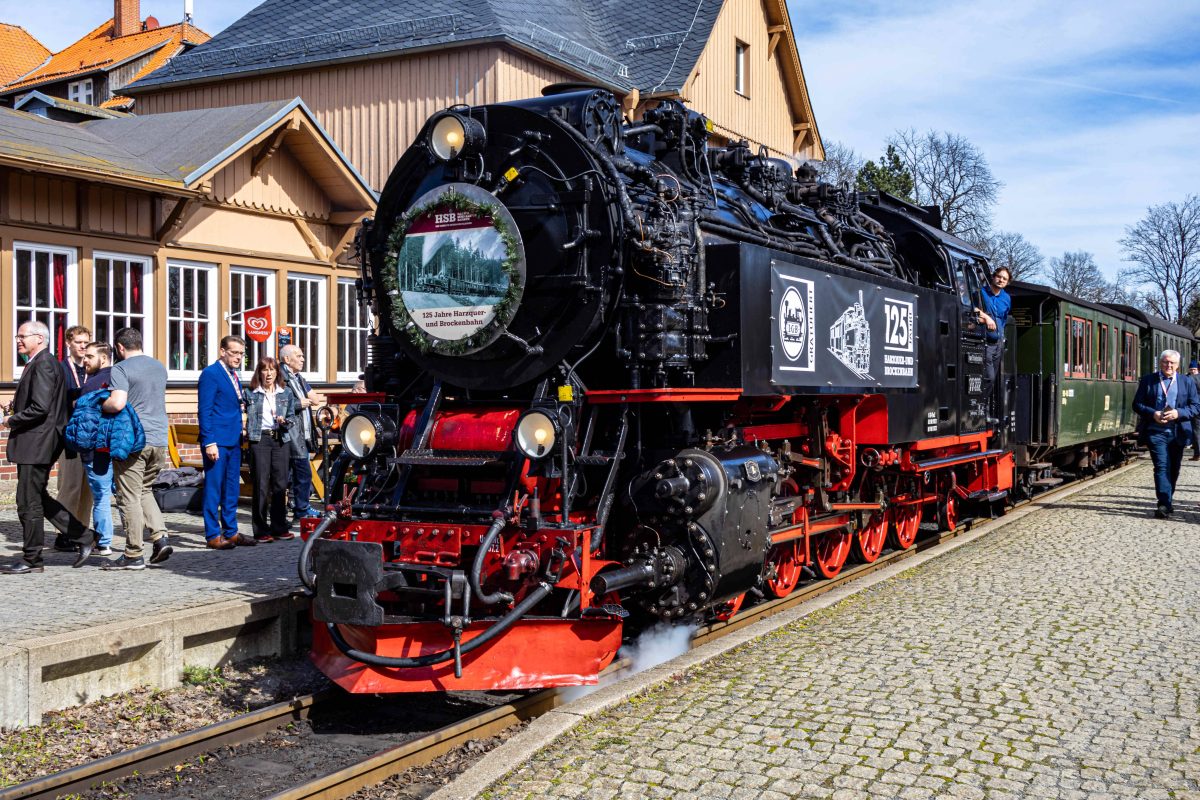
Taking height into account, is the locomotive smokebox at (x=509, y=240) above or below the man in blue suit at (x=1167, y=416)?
above

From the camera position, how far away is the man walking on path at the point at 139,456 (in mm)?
7352

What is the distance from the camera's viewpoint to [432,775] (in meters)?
4.54

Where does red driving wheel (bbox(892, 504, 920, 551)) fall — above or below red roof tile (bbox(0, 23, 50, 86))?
below

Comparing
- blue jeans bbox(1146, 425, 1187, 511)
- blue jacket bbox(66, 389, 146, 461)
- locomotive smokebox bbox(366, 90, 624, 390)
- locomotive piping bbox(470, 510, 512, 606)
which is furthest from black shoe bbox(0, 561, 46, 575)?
blue jeans bbox(1146, 425, 1187, 511)

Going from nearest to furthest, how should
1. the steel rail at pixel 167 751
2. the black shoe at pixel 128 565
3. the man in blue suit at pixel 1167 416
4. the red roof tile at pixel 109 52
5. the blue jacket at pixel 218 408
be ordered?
the steel rail at pixel 167 751
the black shoe at pixel 128 565
the blue jacket at pixel 218 408
the man in blue suit at pixel 1167 416
the red roof tile at pixel 109 52

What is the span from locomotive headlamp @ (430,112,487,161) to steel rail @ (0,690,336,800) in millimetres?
2839

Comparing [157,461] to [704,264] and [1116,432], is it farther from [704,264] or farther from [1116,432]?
[1116,432]

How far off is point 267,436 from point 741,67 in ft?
59.3

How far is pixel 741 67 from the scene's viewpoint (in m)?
24.0

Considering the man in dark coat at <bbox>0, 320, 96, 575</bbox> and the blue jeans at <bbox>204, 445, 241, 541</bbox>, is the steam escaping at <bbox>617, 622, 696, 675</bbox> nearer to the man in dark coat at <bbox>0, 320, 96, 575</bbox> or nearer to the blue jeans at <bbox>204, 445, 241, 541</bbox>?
the blue jeans at <bbox>204, 445, 241, 541</bbox>

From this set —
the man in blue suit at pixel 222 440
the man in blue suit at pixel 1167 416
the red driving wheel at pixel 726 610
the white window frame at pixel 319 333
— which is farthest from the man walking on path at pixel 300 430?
the man in blue suit at pixel 1167 416

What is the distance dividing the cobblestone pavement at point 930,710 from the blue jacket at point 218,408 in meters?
4.32

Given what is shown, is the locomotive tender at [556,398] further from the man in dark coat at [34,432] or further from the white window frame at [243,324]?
the white window frame at [243,324]

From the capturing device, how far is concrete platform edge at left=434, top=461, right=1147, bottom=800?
420 centimetres
